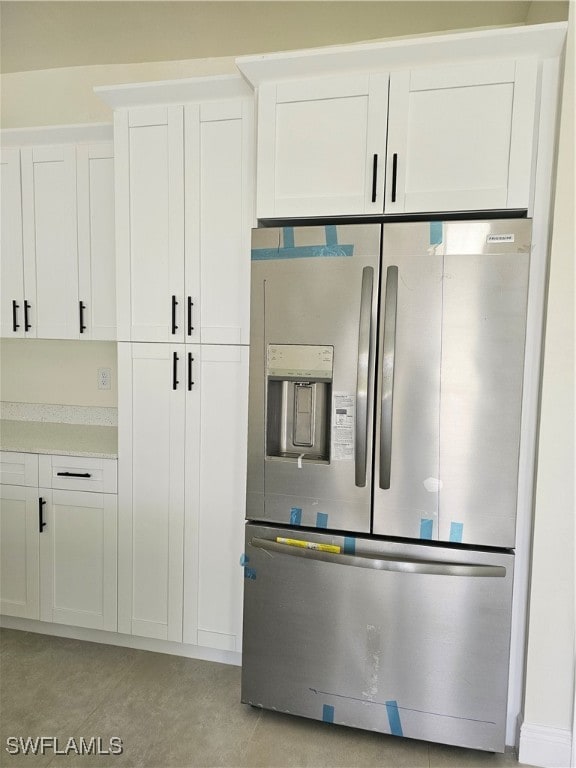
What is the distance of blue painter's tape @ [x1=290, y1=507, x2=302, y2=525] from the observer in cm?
196

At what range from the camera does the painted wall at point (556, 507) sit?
178cm

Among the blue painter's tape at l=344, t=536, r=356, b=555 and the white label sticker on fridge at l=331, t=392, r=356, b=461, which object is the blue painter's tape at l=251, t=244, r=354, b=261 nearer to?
the white label sticker on fridge at l=331, t=392, r=356, b=461

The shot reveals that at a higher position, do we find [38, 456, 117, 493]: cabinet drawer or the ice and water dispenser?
the ice and water dispenser

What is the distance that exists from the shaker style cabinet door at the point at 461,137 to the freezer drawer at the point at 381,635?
1.22 m

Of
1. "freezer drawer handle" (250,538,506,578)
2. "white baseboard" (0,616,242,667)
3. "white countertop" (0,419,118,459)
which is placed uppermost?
"white countertop" (0,419,118,459)

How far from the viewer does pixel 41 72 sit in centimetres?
304

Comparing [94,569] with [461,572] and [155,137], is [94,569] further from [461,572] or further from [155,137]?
[155,137]

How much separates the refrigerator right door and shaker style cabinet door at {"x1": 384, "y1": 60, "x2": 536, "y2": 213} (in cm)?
13

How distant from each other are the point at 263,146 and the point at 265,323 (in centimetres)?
66

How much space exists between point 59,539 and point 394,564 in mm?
1623

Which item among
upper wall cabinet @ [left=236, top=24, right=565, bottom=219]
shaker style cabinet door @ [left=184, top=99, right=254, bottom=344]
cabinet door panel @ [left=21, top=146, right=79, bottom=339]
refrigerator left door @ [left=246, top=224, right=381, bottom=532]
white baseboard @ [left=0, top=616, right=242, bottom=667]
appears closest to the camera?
Answer: upper wall cabinet @ [left=236, top=24, right=565, bottom=219]

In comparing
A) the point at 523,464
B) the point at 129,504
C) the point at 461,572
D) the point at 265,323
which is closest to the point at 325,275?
the point at 265,323

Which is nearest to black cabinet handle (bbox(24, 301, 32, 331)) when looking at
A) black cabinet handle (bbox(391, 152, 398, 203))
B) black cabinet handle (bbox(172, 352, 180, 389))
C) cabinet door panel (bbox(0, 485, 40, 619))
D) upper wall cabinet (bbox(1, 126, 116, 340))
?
upper wall cabinet (bbox(1, 126, 116, 340))

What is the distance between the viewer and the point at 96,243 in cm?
269
